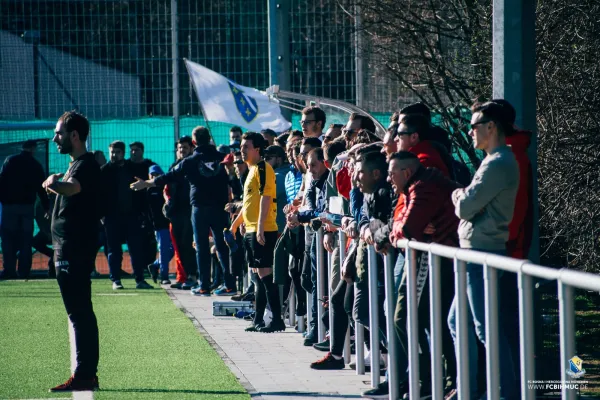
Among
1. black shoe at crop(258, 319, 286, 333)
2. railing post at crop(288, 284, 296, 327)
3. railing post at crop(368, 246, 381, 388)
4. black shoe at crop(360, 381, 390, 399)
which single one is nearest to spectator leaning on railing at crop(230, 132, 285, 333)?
black shoe at crop(258, 319, 286, 333)

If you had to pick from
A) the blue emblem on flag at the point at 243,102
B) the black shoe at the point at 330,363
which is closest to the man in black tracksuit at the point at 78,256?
the black shoe at the point at 330,363

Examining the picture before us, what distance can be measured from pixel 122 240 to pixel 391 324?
9221 millimetres

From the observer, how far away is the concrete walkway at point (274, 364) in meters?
7.44

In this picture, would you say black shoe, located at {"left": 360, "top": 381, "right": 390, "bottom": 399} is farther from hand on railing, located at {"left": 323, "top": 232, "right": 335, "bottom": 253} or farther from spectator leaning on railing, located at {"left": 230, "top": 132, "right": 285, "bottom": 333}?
spectator leaning on railing, located at {"left": 230, "top": 132, "right": 285, "bottom": 333}

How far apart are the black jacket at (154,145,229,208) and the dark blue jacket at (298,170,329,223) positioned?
457 centimetres

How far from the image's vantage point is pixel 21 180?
16.7m

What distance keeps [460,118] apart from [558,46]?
2.13 m

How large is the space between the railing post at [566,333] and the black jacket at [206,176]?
33.9ft

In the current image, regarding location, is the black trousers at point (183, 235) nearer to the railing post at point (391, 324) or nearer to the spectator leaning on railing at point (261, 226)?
the spectator leaning on railing at point (261, 226)

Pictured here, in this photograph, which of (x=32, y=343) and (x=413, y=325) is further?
(x=32, y=343)

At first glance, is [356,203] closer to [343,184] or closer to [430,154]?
[343,184]

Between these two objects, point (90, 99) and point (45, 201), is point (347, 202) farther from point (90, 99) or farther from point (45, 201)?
point (90, 99)

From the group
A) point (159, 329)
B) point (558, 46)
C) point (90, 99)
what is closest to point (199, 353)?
point (159, 329)

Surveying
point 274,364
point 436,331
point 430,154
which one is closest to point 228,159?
point 274,364
